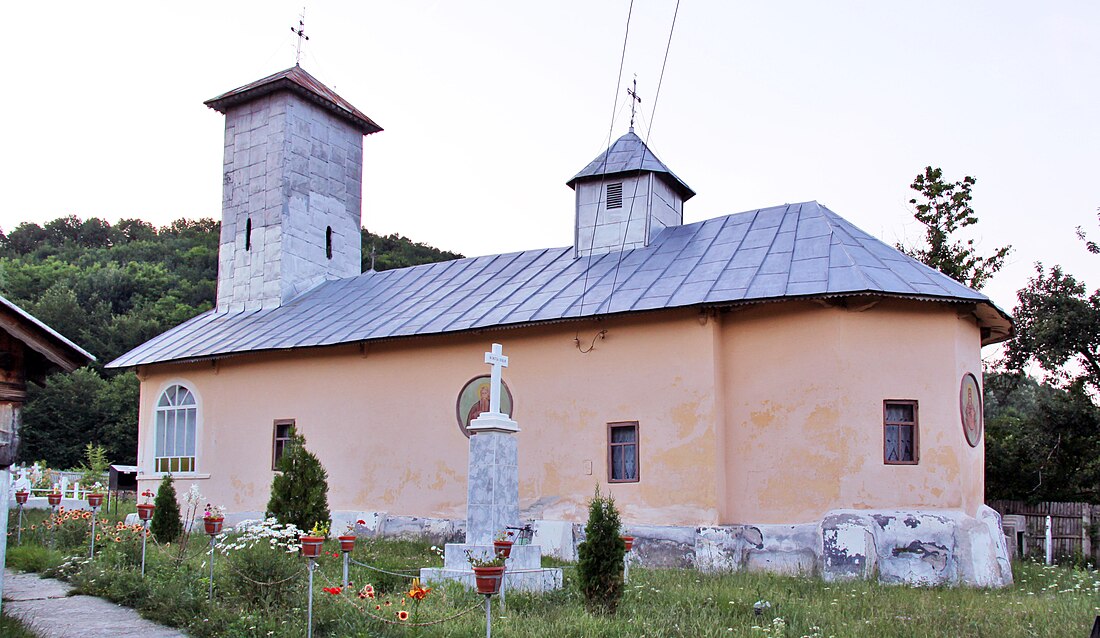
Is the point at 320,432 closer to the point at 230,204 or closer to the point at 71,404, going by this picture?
the point at 230,204

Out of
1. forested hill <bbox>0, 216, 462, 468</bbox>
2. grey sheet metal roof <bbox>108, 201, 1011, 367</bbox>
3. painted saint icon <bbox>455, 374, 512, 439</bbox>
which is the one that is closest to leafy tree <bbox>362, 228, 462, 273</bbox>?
forested hill <bbox>0, 216, 462, 468</bbox>

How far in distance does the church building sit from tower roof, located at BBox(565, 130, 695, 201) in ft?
0.19

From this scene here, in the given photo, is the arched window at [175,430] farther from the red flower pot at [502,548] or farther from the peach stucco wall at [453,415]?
the red flower pot at [502,548]

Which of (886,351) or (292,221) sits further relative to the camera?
(292,221)

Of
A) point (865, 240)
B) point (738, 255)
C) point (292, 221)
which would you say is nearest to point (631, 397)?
point (738, 255)

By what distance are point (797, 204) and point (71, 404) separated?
3508 cm

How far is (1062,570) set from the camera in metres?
14.5

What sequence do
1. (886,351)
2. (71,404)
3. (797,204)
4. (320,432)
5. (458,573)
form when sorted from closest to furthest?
(458,573)
(886,351)
(797,204)
(320,432)
(71,404)

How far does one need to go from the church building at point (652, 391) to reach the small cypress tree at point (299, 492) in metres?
0.82

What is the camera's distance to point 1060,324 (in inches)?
767

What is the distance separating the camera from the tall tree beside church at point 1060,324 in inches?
766

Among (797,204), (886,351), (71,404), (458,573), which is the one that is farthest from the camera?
(71,404)

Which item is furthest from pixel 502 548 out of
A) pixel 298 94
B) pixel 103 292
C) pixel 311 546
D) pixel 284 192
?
pixel 103 292

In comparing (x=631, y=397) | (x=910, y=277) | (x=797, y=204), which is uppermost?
(x=797, y=204)
